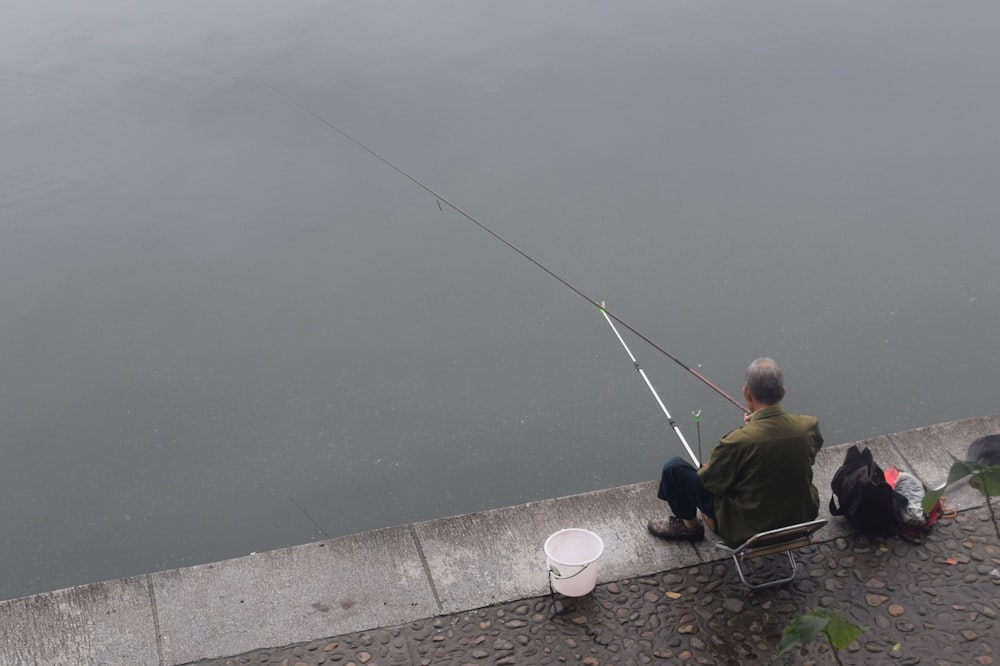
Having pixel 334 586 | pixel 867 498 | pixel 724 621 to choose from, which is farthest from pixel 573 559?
pixel 867 498

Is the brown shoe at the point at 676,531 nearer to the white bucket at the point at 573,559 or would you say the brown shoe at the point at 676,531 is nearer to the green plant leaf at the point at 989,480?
the white bucket at the point at 573,559

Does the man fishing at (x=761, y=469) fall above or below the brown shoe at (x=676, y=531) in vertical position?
above

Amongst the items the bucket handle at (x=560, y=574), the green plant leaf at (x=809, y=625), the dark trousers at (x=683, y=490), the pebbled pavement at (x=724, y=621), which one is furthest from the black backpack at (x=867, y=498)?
the green plant leaf at (x=809, y=625)

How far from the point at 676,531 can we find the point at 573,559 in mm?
582

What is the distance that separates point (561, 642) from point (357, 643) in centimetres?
90

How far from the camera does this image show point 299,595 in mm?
5168

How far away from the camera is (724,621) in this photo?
16.3 feet

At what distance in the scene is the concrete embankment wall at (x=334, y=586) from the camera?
4.95 m

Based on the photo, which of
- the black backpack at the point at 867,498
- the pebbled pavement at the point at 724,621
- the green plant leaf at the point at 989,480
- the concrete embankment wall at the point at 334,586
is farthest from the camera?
the black backpack at the point at 867,498

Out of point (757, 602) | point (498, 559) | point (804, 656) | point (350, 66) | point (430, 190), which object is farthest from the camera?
point (350, 66)

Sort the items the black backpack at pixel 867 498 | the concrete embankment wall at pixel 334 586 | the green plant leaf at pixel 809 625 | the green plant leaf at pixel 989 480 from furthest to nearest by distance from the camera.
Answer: the black backpack at pixel 867 498
the concrete embankment wall at pixel 334 586
the green plant leaf at pixel 989 480
the green plant leaf at pixel 809 625

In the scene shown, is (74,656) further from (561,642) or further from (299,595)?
(561,642)

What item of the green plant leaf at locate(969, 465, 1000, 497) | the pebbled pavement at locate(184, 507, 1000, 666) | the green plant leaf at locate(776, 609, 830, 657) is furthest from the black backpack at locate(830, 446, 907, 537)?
the green plant leaf at locate(776, 609, 830, 657)

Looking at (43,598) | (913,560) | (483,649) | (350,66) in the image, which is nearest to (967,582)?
(913,560)
